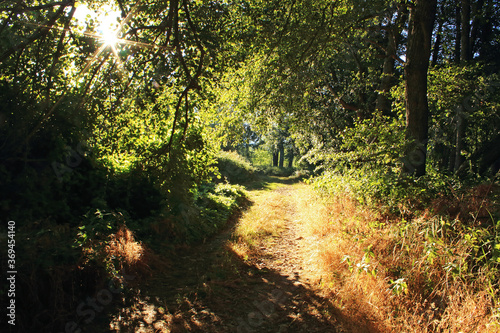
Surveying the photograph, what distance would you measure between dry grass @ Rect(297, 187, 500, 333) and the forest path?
305 mm

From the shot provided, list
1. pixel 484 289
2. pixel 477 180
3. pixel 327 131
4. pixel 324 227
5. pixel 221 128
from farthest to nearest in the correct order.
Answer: pixel 327 131 → pixel 221 128 → pixel 477 180 → pixel 324 227 → pixel 484 289

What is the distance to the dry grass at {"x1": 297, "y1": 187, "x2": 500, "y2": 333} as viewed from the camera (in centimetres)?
283

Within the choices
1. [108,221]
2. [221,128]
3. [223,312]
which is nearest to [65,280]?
[108,221]

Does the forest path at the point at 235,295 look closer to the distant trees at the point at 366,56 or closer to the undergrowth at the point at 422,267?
the undergrowth at the point at 422,267

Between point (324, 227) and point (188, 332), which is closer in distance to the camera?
point (188, 332)

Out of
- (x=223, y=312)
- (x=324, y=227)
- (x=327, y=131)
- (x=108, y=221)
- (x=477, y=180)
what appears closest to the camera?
(x=223, y=312)

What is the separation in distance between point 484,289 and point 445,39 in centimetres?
1579

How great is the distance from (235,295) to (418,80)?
6353mm

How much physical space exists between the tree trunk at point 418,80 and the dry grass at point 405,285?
2.82 m

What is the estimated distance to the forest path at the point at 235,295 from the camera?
11.0 ft

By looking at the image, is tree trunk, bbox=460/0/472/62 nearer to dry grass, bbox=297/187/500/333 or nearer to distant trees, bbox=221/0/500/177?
distant trees, bbox=221/0/500/177

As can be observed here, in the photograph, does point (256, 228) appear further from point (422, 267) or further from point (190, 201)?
point (422, 267)

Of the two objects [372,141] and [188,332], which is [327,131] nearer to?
[372,141]

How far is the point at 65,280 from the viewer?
130 inches
